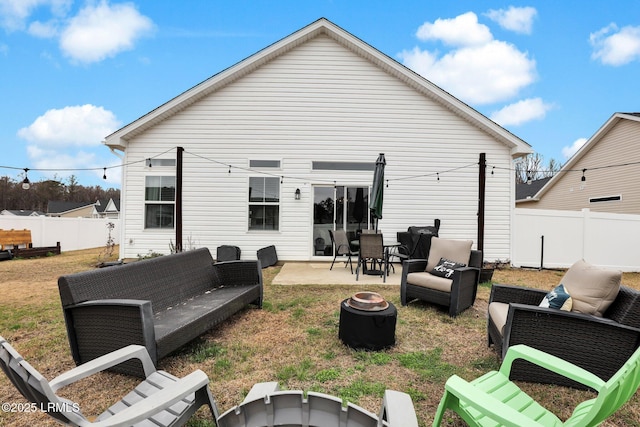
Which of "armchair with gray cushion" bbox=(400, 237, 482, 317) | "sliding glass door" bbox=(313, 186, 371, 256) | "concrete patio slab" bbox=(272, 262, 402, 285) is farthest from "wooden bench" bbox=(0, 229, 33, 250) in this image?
"armchair with gray cushion" bbox=(400, 237, 482, 317)

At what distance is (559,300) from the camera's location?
2.69 meters

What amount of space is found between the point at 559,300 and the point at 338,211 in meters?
6.32

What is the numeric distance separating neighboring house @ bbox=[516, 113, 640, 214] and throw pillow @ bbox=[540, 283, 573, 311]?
10946mm

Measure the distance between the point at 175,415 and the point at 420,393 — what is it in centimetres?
173

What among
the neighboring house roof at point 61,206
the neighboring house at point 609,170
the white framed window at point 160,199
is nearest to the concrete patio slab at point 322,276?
the white framed window at point 160,199

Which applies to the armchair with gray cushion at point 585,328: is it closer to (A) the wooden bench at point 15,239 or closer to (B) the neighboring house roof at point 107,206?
(A) the wooden bench at point 15,239

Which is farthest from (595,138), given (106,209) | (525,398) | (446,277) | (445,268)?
(106,209)

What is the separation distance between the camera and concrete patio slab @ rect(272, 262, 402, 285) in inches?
240

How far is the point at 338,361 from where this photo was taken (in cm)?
290

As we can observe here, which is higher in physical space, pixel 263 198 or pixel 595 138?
pixel 595 138

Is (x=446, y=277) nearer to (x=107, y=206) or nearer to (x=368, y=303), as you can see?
(x=368, y=303)

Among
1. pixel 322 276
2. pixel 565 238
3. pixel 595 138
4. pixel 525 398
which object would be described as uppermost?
pixel 595 138

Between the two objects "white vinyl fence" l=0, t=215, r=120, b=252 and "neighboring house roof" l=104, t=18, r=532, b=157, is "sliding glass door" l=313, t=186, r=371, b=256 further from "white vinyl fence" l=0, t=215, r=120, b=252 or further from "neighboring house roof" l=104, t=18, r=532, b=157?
"white vinyl fence" l=0, t=215, r=120, b=252

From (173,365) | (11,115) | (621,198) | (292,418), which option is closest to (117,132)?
(173,365)
